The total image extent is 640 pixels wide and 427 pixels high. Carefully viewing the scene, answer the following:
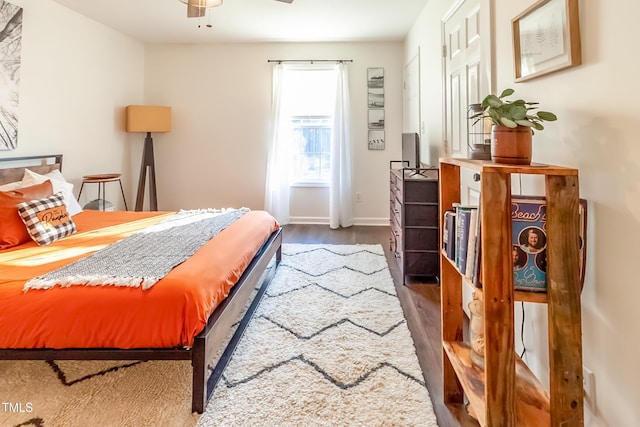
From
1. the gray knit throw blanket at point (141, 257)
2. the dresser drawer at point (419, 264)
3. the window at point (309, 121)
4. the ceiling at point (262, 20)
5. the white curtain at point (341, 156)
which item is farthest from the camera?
the window at point (309, 121)

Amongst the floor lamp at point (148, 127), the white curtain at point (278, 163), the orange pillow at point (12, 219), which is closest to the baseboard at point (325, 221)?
the white curtain at point (278, 163)

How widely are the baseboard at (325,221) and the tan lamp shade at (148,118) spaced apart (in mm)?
2265

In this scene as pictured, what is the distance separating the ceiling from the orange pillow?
7.97 ft

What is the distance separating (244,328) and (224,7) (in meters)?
3.45

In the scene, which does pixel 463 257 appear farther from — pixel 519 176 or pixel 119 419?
pixel 119 419

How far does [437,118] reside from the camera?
331 centimetres

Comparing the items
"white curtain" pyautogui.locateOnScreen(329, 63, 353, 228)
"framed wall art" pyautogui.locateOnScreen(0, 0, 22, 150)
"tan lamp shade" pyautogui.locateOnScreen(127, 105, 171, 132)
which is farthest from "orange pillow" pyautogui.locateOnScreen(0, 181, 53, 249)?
"white curtain" pyautogui.locateOnScreen(329, 63, 353, 228)

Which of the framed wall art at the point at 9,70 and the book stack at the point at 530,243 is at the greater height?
the framed wall art at the point at 9,70

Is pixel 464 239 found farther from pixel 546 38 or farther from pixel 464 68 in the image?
pixel 464 68

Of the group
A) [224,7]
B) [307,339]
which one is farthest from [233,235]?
[224,7]

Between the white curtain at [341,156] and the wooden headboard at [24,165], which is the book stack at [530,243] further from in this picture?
the white curtain at [341,156]

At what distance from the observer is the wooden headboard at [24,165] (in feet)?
10.1

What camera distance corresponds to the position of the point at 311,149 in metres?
5.40

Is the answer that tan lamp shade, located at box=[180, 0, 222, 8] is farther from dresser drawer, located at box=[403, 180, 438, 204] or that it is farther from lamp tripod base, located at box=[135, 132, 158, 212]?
lamp tripod base, located at box=[135, 132, 158, 212]
